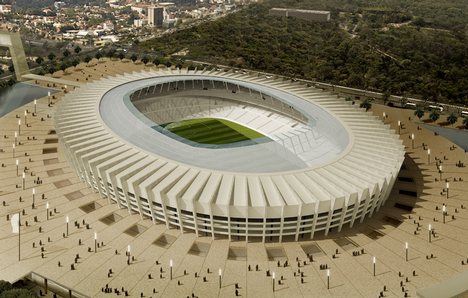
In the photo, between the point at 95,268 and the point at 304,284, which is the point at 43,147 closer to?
the point at 95,268

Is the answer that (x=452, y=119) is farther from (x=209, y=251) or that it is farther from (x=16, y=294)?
Result: (x=16, y=294)

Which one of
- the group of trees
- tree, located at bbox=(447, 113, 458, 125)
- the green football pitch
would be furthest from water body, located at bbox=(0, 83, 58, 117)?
tree, located at bbox=(447, 113, 458, 125)

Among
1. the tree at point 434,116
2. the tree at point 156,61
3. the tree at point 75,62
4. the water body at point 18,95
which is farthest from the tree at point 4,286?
the tree at point 156,61

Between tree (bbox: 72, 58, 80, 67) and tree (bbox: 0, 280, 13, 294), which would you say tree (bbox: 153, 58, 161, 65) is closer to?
tree (bbox: 72, 58, 80, 67)

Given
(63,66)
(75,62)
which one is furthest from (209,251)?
(75,62)

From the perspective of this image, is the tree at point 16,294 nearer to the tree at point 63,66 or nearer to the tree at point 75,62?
the tree at point 63,66
